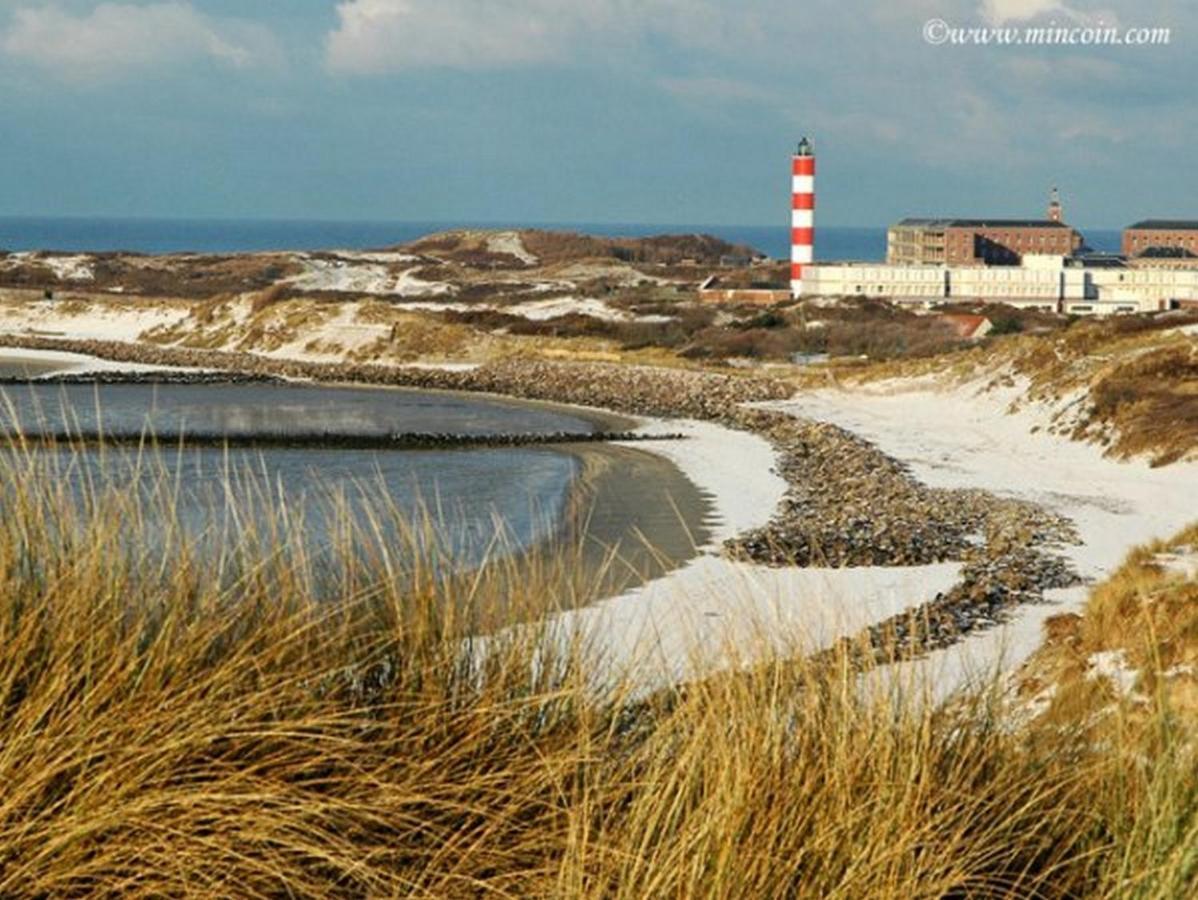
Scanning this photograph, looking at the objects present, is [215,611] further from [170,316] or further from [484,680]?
[170,316]

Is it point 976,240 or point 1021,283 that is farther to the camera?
point 976,240

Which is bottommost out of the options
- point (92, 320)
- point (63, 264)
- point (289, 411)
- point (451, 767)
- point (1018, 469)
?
point (289, 411)

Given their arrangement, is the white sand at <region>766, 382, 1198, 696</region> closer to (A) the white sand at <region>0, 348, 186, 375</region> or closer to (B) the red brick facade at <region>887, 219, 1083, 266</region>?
(A) the white sand at <region>0, 348, 186, 375</region>

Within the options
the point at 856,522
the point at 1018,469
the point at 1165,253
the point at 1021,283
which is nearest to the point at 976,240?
the point at 1165,253

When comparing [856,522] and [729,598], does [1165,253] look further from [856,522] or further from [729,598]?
[729,598]

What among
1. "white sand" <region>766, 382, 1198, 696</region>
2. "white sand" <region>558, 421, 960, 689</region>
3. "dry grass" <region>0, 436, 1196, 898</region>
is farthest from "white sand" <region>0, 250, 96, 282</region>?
"dry grass" <region>0, 436, 1196, 898</region>

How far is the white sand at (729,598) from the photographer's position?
464cm

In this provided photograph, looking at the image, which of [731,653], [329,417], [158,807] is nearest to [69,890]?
[158,807]

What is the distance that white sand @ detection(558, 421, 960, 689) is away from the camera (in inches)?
183

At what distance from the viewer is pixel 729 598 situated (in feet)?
36.4

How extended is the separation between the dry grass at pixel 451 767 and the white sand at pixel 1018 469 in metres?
4.14

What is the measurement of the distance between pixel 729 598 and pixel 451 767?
7090 millimetres

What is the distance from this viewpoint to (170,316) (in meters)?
61.4

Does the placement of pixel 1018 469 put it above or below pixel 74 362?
above
